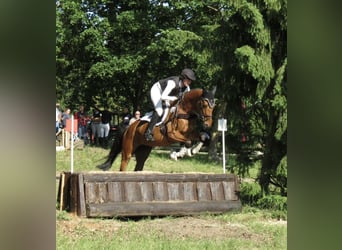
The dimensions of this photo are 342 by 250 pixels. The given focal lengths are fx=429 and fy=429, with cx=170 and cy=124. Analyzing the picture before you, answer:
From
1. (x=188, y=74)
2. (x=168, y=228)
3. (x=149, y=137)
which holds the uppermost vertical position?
(x=188, y=74)

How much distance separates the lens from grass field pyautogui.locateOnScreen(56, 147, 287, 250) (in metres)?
3.10

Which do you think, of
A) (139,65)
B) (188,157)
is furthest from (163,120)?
(139,65)

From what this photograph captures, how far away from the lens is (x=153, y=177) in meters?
4.12

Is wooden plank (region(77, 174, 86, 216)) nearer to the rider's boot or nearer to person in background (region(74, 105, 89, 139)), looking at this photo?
person in background (region(74, 105, 89, 139))

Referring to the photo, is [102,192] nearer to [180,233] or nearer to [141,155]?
[141,155]

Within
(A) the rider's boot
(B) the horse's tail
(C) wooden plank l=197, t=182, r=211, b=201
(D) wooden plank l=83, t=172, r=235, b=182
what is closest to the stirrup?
(A) the rider's boot

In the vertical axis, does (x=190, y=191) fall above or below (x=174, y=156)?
below

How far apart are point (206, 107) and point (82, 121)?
1.14m

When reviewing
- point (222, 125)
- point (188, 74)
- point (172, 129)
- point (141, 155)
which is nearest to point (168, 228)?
point (141, 155)

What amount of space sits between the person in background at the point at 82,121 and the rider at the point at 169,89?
0.64 m

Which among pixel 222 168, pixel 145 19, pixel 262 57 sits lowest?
pixel 222 168
